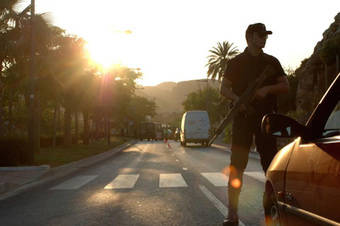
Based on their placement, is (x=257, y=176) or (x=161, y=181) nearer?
(x=161, y=181)

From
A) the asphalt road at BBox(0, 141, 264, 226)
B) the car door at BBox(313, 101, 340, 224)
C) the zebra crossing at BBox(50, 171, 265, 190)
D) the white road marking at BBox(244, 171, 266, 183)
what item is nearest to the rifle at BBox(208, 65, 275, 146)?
the asphalt road at BBox(0, 141, 264, 226)

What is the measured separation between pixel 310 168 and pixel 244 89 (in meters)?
2.43

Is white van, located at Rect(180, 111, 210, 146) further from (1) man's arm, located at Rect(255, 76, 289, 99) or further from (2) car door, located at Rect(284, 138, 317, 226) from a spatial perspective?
(2) car door, located at Rect(284, 138, 317, 226)

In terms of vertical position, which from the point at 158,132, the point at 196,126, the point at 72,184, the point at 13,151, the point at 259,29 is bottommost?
the point at 72,184

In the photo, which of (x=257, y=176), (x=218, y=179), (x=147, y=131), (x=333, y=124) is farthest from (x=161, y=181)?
(x=147, y=131)

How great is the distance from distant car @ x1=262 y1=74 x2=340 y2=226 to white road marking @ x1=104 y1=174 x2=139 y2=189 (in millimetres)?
7579

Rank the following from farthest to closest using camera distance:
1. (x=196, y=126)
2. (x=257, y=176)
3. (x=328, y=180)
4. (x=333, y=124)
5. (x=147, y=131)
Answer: (x=147, y=131), (x=196, y=126), (x=257, y=176), (x=333, y=124), (x=328, y=180)

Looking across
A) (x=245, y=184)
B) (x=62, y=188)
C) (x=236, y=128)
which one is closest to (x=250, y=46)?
(x=236, y=128)

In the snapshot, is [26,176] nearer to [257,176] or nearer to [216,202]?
[257,176]

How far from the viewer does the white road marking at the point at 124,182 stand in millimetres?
10688

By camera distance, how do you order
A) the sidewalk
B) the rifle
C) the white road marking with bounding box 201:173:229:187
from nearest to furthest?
the rifle, the sidewalk, the white road marking with bounding box 201:173:229:187

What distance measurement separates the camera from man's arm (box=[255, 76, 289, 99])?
15.0ft

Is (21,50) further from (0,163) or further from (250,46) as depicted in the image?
(250,46)

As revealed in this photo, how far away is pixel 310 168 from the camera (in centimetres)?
249
